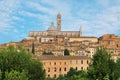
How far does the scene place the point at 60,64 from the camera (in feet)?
207

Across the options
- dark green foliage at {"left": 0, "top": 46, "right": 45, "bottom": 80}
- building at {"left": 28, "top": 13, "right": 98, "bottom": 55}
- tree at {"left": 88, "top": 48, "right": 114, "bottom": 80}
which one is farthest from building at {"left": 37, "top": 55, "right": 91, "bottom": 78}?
tree at {"left": 88, "top": 48, "right": 114, "bottom": 80}

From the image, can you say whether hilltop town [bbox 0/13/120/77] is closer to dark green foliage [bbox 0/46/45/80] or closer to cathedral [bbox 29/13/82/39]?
cathedral [bbox 29/13/82/39]

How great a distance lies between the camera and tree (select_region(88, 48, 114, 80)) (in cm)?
2100

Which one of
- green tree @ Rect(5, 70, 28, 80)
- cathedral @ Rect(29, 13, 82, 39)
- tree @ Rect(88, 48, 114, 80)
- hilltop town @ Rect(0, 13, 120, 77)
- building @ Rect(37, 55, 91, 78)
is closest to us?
green tree @ Rect(5, 70, 28, 80)

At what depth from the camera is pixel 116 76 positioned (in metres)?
20.6

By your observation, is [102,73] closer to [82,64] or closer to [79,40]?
[82,64]

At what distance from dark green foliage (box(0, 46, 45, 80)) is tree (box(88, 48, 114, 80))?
4.44 meters

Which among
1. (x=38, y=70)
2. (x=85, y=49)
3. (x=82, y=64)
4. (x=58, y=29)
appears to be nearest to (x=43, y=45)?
(x=85, y=49)

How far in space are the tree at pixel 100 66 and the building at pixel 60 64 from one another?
130 ft

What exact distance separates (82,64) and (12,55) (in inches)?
1666

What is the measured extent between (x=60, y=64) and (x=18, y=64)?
40.2 metres

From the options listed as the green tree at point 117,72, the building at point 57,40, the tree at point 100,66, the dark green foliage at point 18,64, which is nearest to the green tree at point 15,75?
the dark green foliage at point 18,64

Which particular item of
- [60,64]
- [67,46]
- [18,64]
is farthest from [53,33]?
[18,64]

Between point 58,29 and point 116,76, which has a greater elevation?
point 58,29
